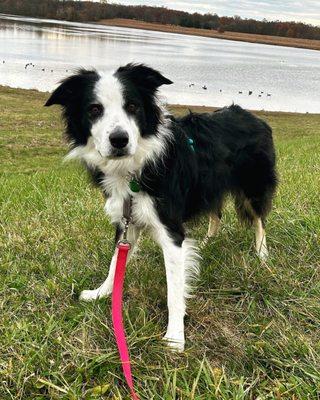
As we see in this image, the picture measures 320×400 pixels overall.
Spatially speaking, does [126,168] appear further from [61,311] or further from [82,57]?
[82,57]

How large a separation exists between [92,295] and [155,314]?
45 centimetres

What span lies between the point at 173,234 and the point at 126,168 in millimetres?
503

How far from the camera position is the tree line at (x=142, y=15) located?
10250cm

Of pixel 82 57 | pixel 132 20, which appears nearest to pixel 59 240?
pixel 82 57

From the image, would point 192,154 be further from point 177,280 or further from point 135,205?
point 177,280

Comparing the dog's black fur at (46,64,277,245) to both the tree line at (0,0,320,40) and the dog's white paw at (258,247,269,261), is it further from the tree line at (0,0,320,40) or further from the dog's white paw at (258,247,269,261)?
the tree line at (0,0,320,40)

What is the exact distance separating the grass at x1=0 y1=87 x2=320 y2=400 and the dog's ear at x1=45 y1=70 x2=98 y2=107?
1.18m

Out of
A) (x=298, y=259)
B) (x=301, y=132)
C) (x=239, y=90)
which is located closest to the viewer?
(x=298, y=259)

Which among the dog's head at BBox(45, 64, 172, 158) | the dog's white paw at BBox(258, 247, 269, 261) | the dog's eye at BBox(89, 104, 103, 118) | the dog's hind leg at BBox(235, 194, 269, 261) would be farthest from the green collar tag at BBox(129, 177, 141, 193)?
the dog's hind leg at BBox(235, 194, 269, 261)

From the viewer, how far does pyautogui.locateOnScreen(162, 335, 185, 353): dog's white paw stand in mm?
2684

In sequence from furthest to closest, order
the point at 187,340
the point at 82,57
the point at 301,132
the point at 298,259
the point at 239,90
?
the point at 82,57 < the point at 239,90 < the point at 301,132 < the point at 298,259 < the point at 187,340

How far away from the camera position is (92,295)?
127 inches

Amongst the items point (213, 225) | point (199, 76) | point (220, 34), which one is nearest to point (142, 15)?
point (220, 34)

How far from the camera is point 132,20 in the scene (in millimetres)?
118812
